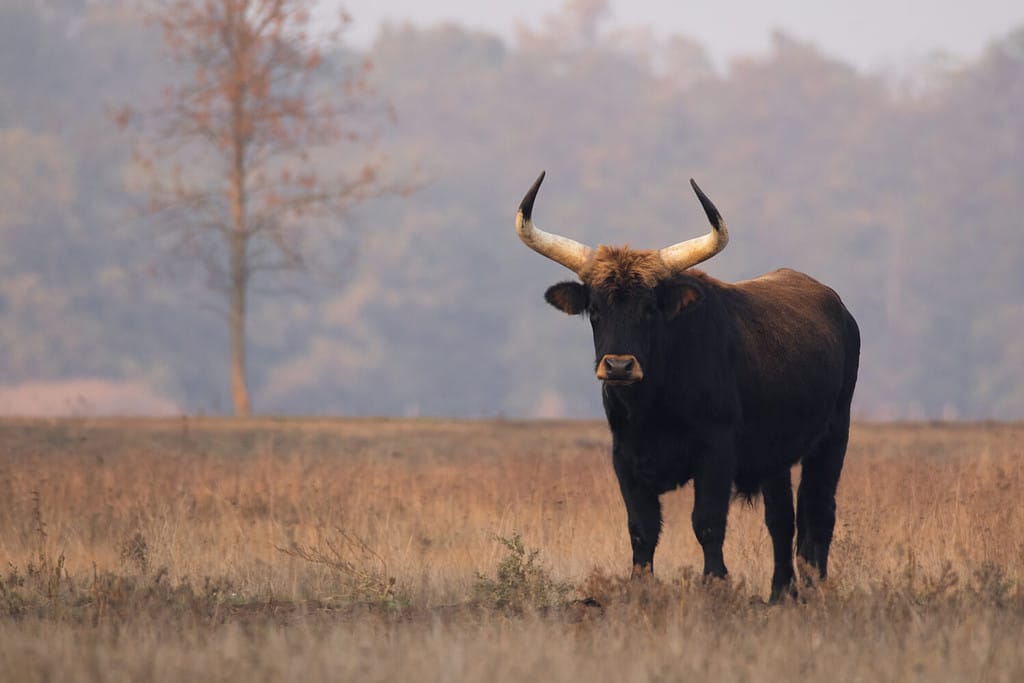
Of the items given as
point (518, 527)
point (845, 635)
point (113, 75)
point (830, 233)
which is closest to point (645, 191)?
point (830, 233)

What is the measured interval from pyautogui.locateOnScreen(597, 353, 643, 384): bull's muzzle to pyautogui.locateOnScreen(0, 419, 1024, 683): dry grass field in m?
1.08

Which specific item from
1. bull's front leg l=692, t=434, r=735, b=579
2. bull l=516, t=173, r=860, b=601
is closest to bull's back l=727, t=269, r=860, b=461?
bull l=516, t=173, r=860, b=601

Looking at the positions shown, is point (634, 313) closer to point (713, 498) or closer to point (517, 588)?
point (713, 498)

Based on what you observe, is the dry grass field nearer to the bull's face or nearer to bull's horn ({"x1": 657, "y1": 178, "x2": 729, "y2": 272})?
the bull's face

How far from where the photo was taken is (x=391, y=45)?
89.5m

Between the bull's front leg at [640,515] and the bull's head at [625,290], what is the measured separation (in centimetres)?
75

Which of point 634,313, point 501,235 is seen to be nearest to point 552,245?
point 634,313

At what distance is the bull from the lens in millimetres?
8969

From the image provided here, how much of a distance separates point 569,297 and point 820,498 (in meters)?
2.65

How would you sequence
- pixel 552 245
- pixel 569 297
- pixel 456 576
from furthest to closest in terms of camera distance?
pixel 456 576 < pixel 552 245 < pixel 569 297

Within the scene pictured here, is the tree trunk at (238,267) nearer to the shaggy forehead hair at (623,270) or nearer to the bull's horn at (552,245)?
the bull's horn at (552,245)

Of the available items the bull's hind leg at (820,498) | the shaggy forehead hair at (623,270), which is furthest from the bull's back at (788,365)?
the shaggy forehead hair at (623,270)

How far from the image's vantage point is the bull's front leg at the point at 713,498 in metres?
8.99

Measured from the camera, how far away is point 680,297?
9023 millimetres
